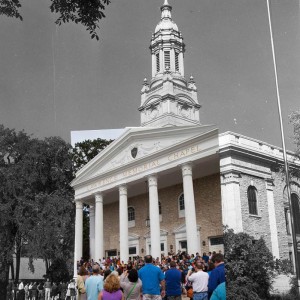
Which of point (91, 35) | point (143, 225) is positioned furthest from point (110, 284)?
point (143, 225)

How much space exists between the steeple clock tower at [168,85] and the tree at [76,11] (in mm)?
621

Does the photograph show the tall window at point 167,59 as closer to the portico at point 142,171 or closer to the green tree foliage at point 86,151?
the portico at point 142,171

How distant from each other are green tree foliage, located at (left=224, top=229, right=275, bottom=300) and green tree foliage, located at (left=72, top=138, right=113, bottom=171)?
2.71 metres

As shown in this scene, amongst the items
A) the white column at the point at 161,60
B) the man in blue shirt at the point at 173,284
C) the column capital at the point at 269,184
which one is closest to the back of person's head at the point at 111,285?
the man in blue shirt at the point at 173,284

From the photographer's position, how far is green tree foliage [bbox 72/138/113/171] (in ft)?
18.1

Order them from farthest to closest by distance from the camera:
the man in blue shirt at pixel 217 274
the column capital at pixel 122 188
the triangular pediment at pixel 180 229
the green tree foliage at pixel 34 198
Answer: the triangular pediment at pixel 180 229, the column capital at pixel 122 188, the green tree foliage at pixel 34 198, the man in blue shirt at pixel 217 274

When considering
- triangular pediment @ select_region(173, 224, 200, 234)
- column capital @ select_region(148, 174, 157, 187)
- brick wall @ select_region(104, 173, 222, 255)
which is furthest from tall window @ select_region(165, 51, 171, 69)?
triangular pediment @ select_region(173, 224, 200, 234)

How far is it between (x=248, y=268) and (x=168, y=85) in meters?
2.25

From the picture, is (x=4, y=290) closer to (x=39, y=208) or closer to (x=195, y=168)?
(x=39, y=208)

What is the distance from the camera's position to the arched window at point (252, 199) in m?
3.15

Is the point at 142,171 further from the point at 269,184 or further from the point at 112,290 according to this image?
the point at 269,184

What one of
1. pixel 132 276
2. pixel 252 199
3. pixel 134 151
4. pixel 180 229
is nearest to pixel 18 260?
pixel 132 276

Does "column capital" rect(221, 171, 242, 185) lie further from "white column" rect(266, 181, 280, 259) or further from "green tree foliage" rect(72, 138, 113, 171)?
"green tree foliage" rect(72, 138, 113, 171)

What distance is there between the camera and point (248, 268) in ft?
10.2
